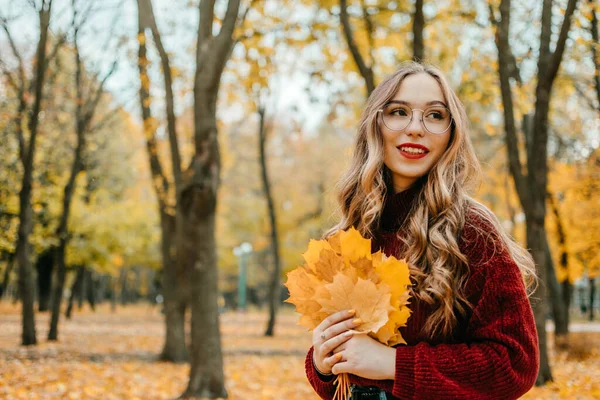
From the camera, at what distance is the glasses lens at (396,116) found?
208 cm

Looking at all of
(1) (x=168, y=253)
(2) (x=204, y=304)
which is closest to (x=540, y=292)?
(2) (x=204, y=304)

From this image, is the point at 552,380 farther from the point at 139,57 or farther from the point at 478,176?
the point at 139,57

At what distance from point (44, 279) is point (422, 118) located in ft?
102

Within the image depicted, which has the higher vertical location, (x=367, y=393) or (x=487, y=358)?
(x=487, y=358)

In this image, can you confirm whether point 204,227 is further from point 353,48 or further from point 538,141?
point 538,141

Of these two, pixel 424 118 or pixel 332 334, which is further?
pixel 424 118

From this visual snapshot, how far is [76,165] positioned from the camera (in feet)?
46.9

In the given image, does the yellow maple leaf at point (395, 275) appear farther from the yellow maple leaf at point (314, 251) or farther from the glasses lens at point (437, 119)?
the glasses lens at point (437, 119)

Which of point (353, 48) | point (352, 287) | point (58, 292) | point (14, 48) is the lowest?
point (58, 292)

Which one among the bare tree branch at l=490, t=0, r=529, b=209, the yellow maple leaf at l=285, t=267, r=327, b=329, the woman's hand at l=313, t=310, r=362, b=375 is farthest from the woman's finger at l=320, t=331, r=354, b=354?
the bare tree branch at l=490, t=0, r=529, b=209

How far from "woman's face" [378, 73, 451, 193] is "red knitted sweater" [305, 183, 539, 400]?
0.37 meters

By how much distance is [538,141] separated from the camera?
8398 mm

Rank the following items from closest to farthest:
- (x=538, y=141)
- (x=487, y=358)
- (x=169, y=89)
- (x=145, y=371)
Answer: (x=487, y=358) < (x=538, y=141) < (x=169, y=89) < (x=145, y=371)

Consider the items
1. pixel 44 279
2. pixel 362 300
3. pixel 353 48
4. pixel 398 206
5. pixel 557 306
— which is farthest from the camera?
pixel 44 279
